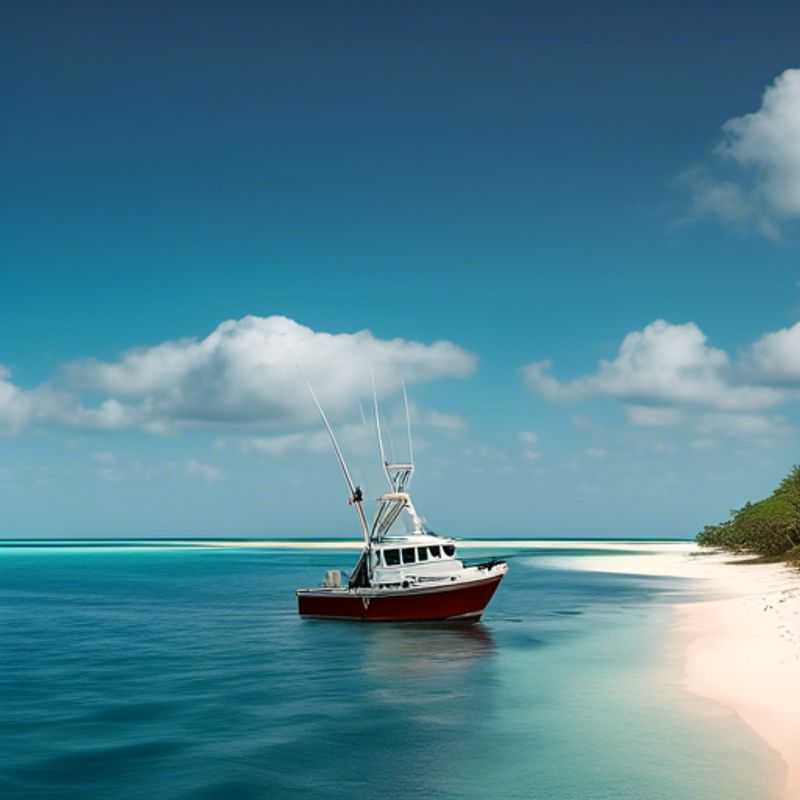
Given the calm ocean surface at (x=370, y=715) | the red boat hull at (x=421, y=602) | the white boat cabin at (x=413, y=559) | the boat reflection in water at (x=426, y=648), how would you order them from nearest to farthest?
1. the calm ocean surface at (x=370, y=715)
2. the boat reflection in water at (x=426, y=648)
3. the red boat hull at (x=421, y=602)
4. the white boat cabin at (x=413, y=559)

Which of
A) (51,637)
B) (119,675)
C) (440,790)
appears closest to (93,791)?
(440,790)

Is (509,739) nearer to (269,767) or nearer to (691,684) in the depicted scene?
(269,767)

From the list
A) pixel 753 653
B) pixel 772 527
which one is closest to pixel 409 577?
pixel 753 653

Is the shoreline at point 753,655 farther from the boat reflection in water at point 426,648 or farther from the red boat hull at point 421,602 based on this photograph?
the red boat hull at point 421,602

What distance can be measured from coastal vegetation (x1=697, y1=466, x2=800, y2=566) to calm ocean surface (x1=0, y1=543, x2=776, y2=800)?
1402 inches

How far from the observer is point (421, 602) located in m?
41.7

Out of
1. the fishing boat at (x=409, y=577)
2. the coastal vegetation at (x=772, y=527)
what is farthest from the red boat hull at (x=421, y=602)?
the coastal vegetation at (x=772, y=527)

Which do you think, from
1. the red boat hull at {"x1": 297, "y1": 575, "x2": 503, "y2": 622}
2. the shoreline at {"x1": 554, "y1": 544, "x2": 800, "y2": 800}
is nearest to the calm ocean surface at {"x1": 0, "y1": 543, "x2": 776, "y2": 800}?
the shoreline at {"x1": 554, "y1": 544, "x2": 800, "y2": 800}

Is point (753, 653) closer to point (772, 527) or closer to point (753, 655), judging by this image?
point (753, 655)

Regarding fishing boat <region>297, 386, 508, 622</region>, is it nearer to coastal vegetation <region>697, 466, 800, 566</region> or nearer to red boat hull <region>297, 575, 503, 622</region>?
red boat hull <region>297, 575, 503, 622</region>

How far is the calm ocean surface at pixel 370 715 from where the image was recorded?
18.6 m

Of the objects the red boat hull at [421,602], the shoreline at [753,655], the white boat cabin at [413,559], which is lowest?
the shoreline at [753,655]

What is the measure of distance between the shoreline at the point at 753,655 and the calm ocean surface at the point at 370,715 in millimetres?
704

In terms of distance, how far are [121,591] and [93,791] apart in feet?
226
